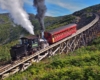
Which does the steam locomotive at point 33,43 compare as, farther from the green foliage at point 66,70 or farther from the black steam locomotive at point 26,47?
the green foliage at point 66,70

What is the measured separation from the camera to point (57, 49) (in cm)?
3434

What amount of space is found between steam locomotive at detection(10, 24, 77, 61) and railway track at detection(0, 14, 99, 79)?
0.78 m

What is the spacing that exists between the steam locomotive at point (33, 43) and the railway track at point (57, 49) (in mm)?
783

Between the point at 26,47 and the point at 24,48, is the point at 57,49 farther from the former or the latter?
the point at 24,48

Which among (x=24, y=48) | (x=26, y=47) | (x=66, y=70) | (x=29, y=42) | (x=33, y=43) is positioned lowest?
(x=66, y=70)

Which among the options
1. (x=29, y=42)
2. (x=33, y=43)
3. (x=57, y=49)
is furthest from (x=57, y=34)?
(x=29, y=42)

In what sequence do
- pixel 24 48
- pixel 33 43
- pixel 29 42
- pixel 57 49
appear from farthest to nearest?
pixel 57 49 → pixel 33 43 → pixel 29 42 → pixel 24 48

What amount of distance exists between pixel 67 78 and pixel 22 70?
7.65m

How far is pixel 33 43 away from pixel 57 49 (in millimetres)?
7263

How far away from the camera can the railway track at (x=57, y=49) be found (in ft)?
77.8

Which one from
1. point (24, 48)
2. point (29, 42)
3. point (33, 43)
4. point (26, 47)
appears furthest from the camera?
point (33, 43)

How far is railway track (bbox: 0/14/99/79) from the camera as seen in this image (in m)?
23.7

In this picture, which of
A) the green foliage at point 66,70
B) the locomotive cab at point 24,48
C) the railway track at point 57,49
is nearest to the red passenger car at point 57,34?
the railway track at point 57,49

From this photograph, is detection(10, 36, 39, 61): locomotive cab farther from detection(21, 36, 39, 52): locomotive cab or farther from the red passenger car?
the red passenger car
